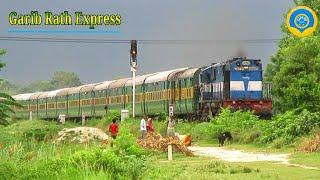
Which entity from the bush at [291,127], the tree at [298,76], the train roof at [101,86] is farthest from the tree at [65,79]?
the bush at [291,127]

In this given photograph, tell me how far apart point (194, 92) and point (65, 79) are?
5604 inches

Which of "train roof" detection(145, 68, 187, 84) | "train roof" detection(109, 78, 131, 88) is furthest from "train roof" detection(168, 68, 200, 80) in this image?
"train roof" detection(109, 78, 131, 88)

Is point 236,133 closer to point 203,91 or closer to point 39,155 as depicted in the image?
point 203,91

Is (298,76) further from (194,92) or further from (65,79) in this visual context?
(65,79)

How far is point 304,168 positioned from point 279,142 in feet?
30.3

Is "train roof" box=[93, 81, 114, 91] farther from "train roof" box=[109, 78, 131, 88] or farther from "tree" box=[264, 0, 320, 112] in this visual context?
"tree" box=[264, 0, 320, 112]

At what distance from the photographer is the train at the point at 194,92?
3916 cm

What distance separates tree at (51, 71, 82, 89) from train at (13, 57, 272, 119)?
119211 millimetres

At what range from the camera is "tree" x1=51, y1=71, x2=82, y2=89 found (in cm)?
18112

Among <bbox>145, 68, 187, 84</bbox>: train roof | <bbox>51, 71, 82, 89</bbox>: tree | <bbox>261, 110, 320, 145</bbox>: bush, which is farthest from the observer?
<bbox>51, 71, 82, 89</bbox>: tree

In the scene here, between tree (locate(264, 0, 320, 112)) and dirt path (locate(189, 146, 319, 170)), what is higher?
tree (locate(264, 0, 320, 112))

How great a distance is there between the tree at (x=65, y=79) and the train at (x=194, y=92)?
119211 mm

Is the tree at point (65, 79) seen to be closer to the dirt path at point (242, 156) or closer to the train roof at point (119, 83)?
the train roof at point (119, 83)

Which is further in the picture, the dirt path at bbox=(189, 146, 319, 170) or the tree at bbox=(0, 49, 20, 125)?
the dirt path at bbox=(189, 146, 319, 170)
